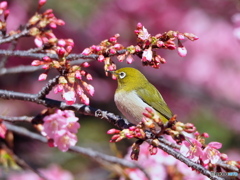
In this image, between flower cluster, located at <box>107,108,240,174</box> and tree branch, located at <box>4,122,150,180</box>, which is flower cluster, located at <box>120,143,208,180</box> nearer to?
tree branch, located at <box>4,122,150,180</box>

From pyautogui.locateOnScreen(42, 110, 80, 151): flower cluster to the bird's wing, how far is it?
2.02 feet

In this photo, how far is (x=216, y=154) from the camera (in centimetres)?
198

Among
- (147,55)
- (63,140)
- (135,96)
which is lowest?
(63,140)

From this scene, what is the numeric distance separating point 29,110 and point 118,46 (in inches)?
151

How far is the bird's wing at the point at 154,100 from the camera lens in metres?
2.73

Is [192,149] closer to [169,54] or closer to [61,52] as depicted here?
[61,52]

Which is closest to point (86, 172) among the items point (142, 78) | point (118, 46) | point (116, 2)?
point (116, 2)

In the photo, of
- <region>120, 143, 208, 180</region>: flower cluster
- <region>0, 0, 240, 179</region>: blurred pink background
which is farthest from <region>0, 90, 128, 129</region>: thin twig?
<region>0, 0, 240, 179</region>: blurred pink background

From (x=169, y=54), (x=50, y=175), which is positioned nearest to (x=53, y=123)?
(x=50, y=175)

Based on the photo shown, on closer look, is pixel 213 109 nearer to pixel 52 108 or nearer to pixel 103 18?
pixel 103 18

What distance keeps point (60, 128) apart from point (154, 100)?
756mm

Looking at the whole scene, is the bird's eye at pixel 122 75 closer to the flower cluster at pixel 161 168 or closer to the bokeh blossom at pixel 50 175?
the flower cluster at pixel 161 168

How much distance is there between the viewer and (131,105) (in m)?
2.66

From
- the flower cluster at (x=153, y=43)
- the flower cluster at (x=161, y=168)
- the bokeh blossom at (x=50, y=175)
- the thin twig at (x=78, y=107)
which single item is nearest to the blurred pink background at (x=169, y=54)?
the bokeh blossom at (x=50, y=175)
